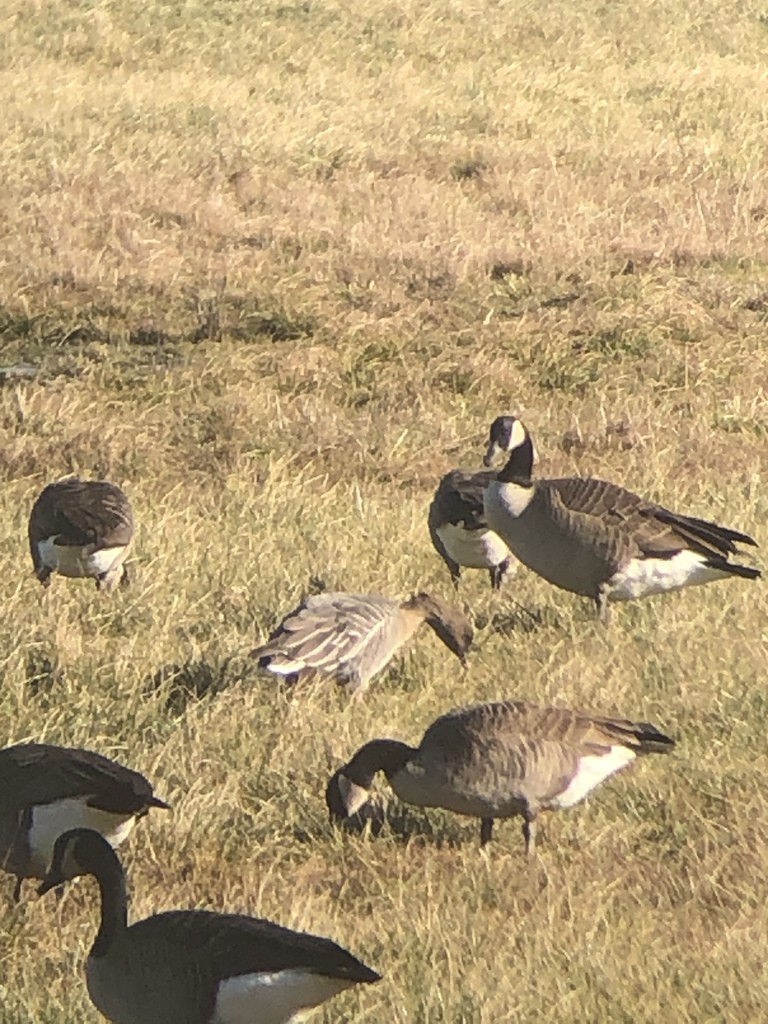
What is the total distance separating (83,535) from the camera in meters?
8.37

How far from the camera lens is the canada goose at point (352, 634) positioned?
283 inches

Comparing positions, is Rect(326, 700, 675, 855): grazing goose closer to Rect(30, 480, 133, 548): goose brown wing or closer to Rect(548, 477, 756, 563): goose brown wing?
Rect(548, 477, 756, 563): goose brown wing

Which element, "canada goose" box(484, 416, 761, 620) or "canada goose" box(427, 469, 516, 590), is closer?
"canada goose" box(484, 416, 761, 620)

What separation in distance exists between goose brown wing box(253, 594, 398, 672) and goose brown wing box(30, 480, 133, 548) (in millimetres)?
1292

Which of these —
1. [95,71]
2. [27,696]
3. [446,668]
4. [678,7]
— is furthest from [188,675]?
[678,7]

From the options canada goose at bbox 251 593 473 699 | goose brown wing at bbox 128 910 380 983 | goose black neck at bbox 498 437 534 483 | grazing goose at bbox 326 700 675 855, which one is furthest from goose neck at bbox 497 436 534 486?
goose brown wing at bbox 128 910 380 983

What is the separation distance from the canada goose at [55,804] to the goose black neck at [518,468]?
10.7 ft

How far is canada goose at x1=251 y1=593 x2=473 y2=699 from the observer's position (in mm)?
7184

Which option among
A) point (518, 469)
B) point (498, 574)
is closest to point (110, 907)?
point (518, 469)

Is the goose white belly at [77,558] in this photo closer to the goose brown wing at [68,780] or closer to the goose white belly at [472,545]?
the goose white belly at [472,545]

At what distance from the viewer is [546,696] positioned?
7.20 m

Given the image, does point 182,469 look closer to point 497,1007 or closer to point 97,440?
point 97,440

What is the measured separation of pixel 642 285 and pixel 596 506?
23.7ft

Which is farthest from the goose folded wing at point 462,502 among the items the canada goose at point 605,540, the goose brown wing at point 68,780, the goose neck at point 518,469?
the goose brown wing at point 68,780
